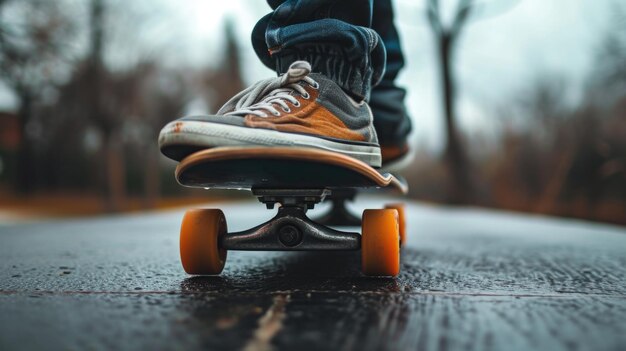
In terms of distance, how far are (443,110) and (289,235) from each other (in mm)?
8997

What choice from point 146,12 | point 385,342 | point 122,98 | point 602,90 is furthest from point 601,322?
point 146,12

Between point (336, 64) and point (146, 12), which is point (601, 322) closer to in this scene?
point (336, 64)

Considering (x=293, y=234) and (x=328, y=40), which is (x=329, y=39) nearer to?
(x=328, y=40)

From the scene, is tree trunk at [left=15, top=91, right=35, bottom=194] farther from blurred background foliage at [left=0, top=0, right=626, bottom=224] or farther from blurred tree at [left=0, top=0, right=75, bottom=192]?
blurred tree at [left=0, top=0, right=75, bottom=192]

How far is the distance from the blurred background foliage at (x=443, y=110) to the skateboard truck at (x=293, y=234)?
18.0 ft

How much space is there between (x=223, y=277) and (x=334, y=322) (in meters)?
0.52

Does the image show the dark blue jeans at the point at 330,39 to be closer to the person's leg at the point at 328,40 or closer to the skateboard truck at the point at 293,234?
the person's leg at the point at 328,40

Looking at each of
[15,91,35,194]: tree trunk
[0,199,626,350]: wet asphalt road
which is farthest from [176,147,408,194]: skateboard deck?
[15,91,35,194]: tree trunk

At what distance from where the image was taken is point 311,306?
93cm

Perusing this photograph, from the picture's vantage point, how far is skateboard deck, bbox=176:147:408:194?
1.09 m

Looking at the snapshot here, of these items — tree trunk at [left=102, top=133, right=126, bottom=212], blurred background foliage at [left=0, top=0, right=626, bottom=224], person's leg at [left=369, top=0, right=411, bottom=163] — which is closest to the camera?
person's leg at [left=369, top=0, right=411, bottom=163]

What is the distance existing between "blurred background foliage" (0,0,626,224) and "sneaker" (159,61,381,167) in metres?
5.44

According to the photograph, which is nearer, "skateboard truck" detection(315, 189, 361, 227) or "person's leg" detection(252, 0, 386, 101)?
"person's leg" detection(252, 0, 386, 101)

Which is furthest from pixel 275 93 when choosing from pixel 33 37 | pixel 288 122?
pixel 33 37
